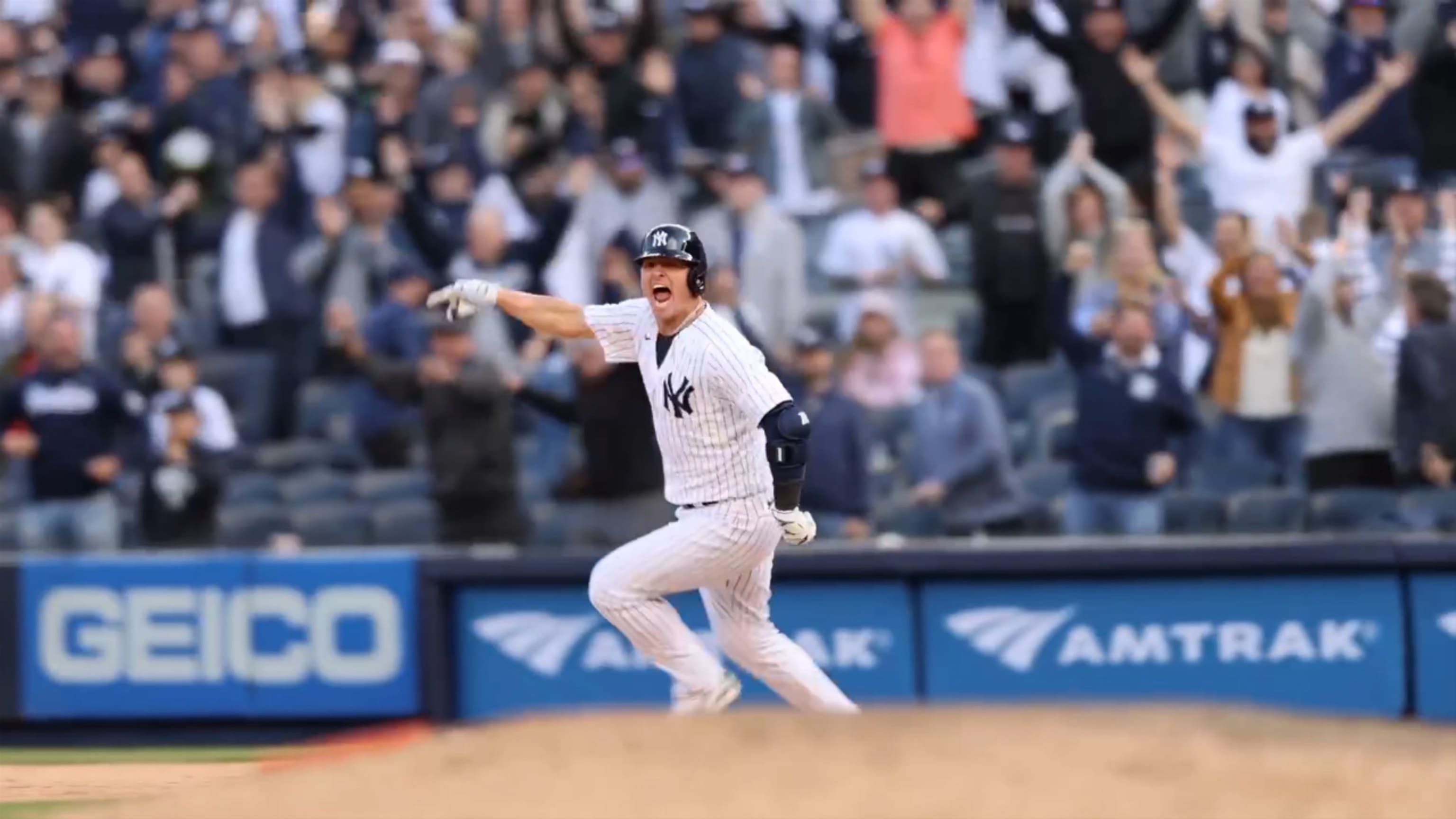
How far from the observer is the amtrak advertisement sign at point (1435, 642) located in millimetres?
10758

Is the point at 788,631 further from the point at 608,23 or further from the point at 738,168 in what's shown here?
the point at 608,23

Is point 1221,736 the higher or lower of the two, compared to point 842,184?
lower

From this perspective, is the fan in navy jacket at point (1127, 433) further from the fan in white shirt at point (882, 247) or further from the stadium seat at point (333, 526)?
the stadium seat at point (333, 526)

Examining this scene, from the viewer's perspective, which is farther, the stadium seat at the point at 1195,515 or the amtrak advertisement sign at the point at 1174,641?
the stadium seat at the point at 1195,515

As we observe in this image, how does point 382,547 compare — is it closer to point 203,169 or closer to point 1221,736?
point 203,169

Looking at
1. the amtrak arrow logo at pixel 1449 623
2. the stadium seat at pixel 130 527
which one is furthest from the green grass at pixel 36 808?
the amtrak arrow logo at pixel 1449 623

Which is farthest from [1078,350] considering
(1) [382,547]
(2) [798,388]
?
(1) [382,547]

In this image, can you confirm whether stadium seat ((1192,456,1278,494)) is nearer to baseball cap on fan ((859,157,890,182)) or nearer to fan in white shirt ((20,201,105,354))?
baseball cap on fan ((859,157,890,182))

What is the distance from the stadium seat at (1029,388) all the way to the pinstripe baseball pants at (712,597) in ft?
14.5

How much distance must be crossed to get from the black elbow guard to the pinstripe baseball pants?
32 centimetres

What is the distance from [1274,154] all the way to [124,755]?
726cm

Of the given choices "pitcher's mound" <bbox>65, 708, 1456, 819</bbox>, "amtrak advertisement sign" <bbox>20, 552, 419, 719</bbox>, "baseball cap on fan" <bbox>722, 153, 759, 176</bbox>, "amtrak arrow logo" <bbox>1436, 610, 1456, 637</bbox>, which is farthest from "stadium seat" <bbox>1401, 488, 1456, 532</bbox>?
"amtrak advertisement sign" <bbox>20, 552, 419, 719</bbox>

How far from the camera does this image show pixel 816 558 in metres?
11.4

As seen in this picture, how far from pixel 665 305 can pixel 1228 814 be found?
294 cm
